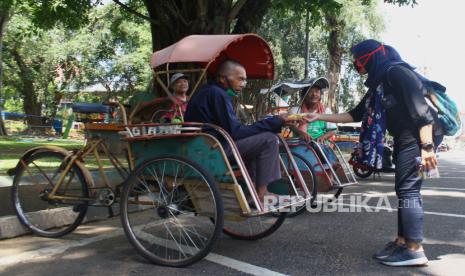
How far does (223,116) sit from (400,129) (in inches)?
60.7

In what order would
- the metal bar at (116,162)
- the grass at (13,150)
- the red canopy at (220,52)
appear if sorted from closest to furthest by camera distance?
the red canopy at (220,52) → the metal bar at (116,162) → the grass at (13,150)

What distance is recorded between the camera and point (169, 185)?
14.5 ft

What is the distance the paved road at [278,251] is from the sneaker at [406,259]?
6 centimetres

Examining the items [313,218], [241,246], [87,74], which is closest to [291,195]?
[241,246]

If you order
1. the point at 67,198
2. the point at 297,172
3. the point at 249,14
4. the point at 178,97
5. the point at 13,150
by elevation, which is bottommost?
the point at 13,150

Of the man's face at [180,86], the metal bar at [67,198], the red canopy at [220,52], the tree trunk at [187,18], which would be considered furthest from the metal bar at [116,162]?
the tree trunk at [187,18]

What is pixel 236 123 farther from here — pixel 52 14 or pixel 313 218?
pixel 52 14

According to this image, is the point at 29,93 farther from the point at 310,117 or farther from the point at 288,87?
the point at 310,117

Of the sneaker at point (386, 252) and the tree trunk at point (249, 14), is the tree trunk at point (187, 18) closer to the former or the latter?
the tree trunk at point (249, 14)

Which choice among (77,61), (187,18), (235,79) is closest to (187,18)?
(187,18)

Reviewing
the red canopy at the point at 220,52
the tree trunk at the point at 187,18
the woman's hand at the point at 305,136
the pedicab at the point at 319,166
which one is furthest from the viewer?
the tree trunk at the point at 187,18

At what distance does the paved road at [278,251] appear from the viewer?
404cm

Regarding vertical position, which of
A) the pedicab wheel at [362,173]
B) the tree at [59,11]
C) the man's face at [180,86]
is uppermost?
the tree at [59,11]

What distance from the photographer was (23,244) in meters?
4.82
